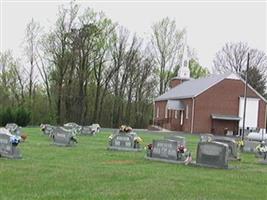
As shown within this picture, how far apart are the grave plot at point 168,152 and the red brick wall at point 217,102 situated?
38.3 m

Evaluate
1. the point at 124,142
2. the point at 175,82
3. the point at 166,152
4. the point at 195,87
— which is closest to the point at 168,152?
the point at 166,152

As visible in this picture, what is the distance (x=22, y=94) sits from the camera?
231 ft

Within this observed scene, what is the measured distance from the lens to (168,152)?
1880 centimetres

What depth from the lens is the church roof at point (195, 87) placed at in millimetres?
57656

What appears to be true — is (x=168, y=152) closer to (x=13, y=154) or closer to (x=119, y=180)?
(x=13, y=154)

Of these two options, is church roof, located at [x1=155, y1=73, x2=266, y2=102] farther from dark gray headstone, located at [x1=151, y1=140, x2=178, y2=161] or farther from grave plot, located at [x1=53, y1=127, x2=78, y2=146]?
dark gray headstone, located at [x1=151, y1=140, x2=178, y2=161]

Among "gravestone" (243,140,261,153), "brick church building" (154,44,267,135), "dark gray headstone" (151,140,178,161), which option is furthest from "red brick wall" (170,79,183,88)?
"dark gray headstone" (151,140,178,161)

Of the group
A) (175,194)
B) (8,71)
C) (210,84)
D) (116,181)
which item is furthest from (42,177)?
(8,71)

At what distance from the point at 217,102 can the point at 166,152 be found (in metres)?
39.7

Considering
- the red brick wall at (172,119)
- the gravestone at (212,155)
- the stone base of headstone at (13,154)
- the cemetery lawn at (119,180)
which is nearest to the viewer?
the cemetery lawn at (119,180)

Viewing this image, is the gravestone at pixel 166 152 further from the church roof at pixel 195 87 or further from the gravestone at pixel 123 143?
the church roof at pixel 195 87

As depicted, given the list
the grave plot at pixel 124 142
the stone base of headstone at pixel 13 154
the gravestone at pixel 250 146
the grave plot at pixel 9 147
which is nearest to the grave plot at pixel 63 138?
the grave plot at pixel 124 142

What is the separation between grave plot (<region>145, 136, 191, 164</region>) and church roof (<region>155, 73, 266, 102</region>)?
3824 cm

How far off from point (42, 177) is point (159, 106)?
56820 mm
